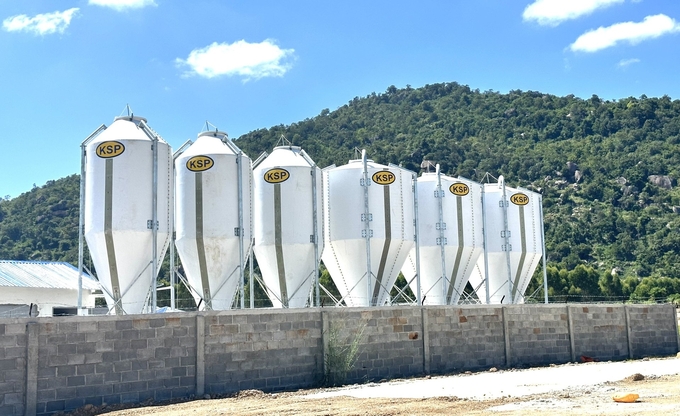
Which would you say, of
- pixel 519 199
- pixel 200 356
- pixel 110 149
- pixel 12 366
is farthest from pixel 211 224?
pixel 519 199

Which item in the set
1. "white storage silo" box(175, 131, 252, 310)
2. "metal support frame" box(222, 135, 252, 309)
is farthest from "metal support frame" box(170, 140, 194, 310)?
"metal support frame" box(222, 135, 252, 309)

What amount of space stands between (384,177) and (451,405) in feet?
47.3

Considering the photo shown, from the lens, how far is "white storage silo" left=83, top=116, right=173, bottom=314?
21.8m

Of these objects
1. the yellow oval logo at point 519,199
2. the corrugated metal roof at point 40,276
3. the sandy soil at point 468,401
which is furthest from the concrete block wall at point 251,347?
the corrugated metal roof at point 40,276

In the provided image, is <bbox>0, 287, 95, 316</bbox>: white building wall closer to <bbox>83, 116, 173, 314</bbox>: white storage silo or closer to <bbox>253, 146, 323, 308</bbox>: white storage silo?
<bbox>83, 116, 173, 314</bbox>: white storage silo

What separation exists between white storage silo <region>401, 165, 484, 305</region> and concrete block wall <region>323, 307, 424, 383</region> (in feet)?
30.9

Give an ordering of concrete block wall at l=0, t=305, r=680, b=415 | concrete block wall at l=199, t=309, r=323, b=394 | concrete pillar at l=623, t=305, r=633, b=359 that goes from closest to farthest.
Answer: concrete block wall at l=0, t=305, r=680, b=415 < concrete block wall at l=199, t=309, r=323, b=394 < concrete pillar at l=623, t=305, r=633, b=359

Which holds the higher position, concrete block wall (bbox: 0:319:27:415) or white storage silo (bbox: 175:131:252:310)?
white storage silo (bbox: 175:131:252:310)

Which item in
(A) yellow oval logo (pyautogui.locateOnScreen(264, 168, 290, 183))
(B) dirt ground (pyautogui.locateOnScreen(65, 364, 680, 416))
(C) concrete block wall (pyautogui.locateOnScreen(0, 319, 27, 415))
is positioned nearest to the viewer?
(B) dirt ground (pyautogui.locateOnScreen(65, 364, 680, 416))

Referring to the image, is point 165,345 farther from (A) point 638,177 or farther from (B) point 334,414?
(A) point 638,177

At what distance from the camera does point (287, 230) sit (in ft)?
83.4

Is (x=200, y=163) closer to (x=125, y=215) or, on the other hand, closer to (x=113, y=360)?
(x=125, y=215)

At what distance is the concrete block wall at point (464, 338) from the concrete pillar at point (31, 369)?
11041mm

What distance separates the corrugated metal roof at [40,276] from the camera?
107ft
